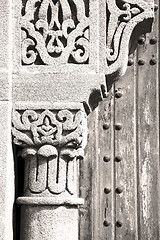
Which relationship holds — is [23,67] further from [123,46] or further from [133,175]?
[133,175]

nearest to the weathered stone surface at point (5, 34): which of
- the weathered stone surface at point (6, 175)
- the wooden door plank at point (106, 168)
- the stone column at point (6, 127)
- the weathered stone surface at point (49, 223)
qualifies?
the stone column at point (6, 127)

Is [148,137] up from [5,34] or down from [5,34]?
down

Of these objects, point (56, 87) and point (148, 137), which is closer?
point (56, 87)

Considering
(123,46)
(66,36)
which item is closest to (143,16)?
(123,46)

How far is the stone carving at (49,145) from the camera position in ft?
7.74

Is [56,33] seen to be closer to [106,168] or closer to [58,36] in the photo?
[58,36]

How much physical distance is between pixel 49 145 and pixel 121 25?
0.53 meters

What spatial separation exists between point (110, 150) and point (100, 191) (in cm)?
19

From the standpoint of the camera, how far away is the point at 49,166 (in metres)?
2.37

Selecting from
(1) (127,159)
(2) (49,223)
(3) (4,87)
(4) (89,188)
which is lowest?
(2) (49,223)

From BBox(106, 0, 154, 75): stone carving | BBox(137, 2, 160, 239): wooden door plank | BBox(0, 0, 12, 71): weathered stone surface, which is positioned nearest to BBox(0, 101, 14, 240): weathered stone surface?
BBox(0, 0, 12, 71): weathered stone surface

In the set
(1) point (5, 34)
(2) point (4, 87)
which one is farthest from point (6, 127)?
(1) point (5, 34)

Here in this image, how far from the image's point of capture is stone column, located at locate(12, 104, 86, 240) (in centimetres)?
234

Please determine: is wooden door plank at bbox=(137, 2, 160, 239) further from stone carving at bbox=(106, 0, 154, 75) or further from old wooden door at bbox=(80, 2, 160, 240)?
stone carving at bbox=(106, 0, 154, 75)
